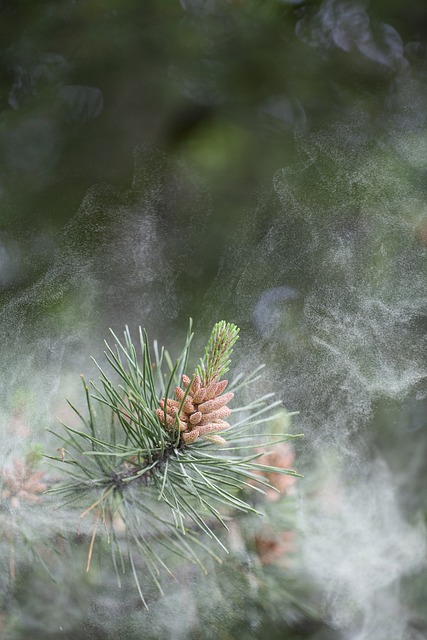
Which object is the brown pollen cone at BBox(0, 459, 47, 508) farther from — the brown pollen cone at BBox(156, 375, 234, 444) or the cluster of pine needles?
the brown pollen cone at BBox(156, 375, 234, 444)

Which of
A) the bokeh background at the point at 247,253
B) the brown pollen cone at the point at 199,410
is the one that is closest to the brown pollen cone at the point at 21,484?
the bokeh background at the point at 247,253

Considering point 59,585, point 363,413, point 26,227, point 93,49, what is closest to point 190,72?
point 93,49

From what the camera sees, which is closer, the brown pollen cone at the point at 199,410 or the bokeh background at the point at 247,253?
the brown pollen cone at the point at 199,410

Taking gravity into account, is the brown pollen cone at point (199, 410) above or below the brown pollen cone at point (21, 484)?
→ above

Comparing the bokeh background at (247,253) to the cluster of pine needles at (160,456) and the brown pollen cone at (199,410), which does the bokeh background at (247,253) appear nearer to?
the cluster of pine needles at (160,456)

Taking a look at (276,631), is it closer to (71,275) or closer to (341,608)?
(341,608)
